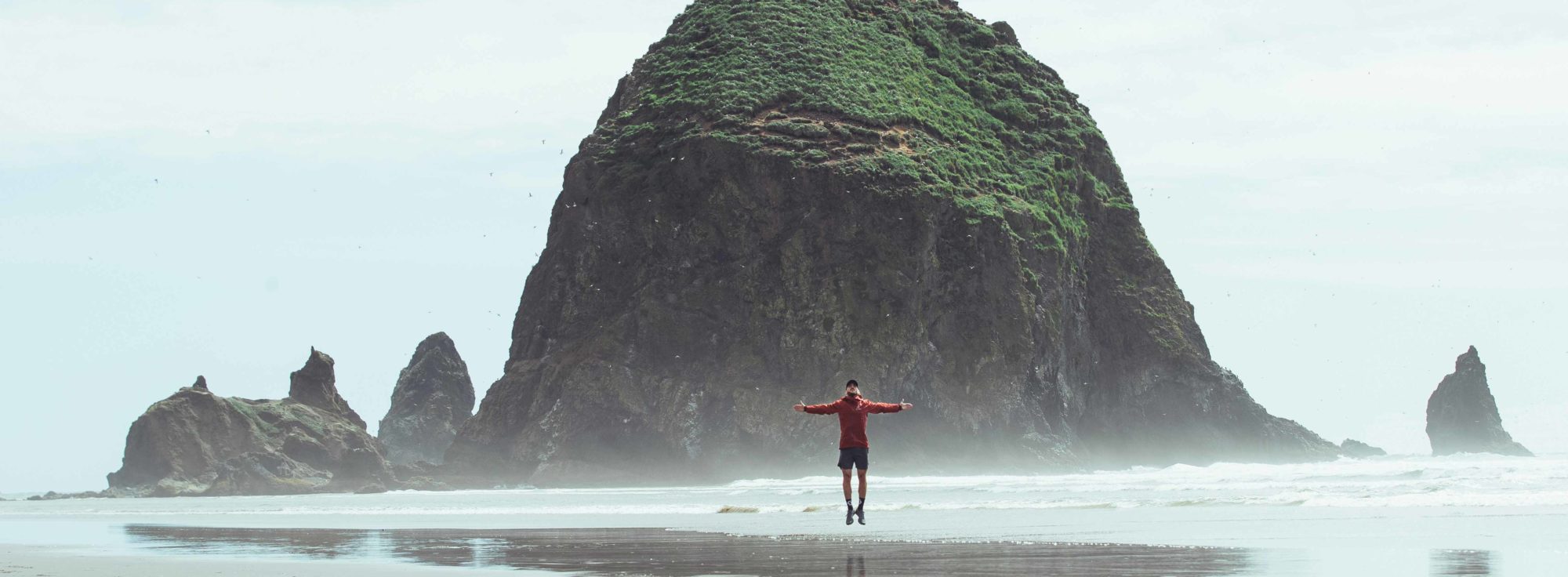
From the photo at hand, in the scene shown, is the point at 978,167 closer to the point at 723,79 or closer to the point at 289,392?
the point at 723,79

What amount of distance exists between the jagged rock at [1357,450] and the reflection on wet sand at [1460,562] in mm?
83577

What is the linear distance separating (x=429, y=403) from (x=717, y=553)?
113 meters

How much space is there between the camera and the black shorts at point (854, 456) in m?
18.3

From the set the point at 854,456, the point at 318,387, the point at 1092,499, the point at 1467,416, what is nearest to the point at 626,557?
the point at 854,456

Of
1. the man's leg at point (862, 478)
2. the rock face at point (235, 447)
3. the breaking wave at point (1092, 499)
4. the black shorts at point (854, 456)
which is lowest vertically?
the breaking wave at point (1092, 499)

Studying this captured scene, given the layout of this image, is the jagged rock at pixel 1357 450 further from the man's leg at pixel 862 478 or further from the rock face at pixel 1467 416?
A: the man's leg at pixel 862 478

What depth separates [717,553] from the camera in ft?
51.5

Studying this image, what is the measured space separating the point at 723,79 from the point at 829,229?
13668mm

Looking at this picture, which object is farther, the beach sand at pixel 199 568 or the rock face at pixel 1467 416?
the rock face at pixel 1467 416

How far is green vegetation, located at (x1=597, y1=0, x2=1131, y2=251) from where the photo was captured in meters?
79.6

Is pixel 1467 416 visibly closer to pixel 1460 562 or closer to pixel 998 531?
pixel 998 531

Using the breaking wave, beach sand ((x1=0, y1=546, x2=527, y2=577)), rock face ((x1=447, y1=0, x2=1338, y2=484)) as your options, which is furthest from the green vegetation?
beach sand ((x1=0, y1=546, x2=527, y2=577))

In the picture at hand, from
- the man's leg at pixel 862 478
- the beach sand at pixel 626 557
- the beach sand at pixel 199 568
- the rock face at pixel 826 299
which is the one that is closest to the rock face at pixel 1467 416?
the rock face at pixel 826 299

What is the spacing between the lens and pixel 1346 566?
12375 millimetres
